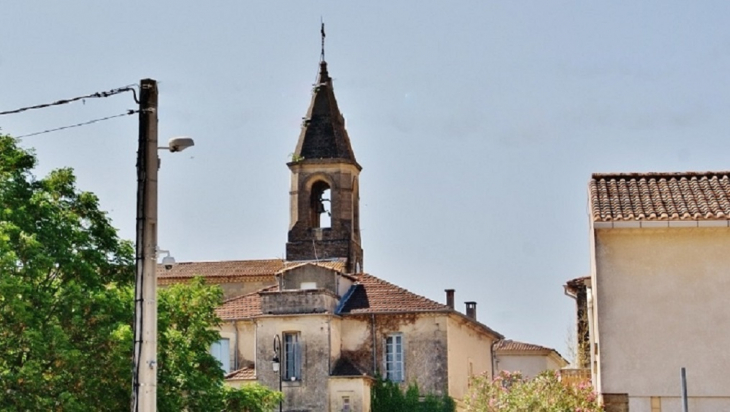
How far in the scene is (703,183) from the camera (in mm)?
28062

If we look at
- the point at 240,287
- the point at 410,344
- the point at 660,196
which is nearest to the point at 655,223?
the point at 660,196

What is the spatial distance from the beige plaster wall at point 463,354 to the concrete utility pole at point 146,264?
3984 cm

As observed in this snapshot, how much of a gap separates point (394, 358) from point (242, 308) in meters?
6.49

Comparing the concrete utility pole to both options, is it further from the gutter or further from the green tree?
the green tree

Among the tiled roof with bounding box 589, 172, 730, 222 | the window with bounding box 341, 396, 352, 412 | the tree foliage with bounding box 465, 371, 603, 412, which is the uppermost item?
the tiled roof with bounding box 589, 172, 730, 222

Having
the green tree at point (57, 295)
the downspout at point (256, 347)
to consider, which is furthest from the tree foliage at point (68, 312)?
the downspout at point (256, 347)

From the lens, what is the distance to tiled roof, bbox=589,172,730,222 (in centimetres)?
2575

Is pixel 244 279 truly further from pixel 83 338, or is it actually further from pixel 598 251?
pixel 598 251

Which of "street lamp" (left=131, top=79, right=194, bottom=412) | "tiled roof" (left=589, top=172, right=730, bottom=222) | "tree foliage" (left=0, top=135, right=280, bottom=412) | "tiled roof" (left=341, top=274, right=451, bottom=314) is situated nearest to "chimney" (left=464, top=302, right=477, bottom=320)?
"tiled roof" (left=341, top=274, right=451, bottom=314)

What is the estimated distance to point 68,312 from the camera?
3216 centimetres

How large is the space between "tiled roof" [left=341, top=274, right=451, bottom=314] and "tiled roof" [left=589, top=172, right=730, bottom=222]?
92.4 feet

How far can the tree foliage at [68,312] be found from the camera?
3070 centimetres

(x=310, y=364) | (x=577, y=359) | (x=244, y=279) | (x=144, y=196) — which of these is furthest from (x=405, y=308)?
(x=144, y=196)

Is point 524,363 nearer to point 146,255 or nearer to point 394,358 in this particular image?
point 394,358
